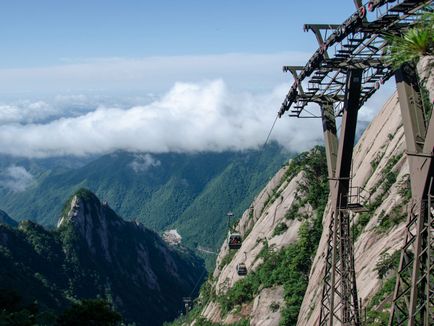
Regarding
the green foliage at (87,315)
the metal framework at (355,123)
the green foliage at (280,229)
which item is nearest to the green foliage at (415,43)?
the metal framework at (355,123)

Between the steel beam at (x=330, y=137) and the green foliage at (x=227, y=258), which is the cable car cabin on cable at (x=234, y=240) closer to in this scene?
the green foliage at (x=227, y=258)

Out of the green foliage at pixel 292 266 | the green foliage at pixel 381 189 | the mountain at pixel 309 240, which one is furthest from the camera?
the green foliage at pixel 292 266

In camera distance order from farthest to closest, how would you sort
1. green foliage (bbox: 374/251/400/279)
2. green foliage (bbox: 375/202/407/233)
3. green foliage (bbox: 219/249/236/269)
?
green foliage (bbox: 219/249/236/269) < green foliage (bbox: 375/202/407/233) < green foliage (bbox: 374/251/400/279)

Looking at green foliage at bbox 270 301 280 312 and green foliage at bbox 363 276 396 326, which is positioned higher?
green foliage at bbox 363 276 396 326

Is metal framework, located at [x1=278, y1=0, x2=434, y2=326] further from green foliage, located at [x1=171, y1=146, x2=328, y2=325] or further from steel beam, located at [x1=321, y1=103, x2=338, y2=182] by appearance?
green foliage, located at [x1=171, y1=146, x2=328, y2=325]

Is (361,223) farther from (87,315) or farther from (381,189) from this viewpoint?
(87,315)

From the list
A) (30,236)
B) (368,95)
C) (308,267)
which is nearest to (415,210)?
(368,95)

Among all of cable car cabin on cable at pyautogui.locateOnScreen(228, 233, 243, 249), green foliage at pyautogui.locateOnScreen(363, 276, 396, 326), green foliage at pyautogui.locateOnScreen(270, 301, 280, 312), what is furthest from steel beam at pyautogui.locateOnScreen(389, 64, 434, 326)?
green foliage at pyautogui.locateOnScreen(270, 301, 280, 312)
